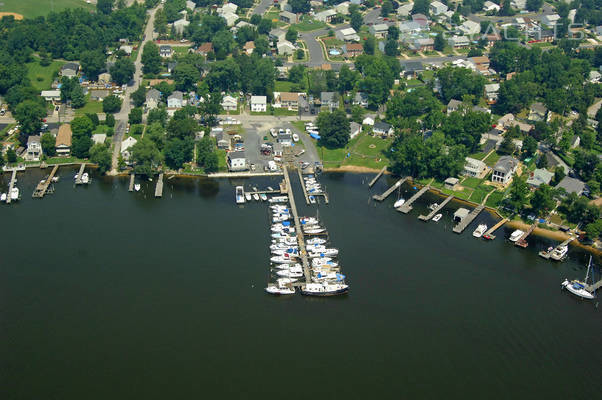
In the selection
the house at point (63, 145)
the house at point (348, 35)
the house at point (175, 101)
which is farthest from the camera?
the house at point (348, 35)

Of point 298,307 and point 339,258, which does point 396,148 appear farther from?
point 298,307

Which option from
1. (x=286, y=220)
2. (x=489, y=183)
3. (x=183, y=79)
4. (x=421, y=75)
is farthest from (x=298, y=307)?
(x=421, y=75)

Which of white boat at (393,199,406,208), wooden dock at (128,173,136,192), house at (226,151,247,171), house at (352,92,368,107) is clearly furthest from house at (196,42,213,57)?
white boat at (393,199,406,208)

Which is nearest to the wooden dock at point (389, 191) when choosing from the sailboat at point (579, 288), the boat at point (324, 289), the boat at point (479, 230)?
the boat at point (479, 230)

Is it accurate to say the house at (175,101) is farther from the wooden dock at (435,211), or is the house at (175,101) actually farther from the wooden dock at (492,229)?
the wooden dock at (492,229)

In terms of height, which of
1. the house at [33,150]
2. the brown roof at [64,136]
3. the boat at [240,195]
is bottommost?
the boat at [240,195]

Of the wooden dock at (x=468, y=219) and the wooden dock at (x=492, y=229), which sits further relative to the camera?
the wooden dock at (x=468, y=219)

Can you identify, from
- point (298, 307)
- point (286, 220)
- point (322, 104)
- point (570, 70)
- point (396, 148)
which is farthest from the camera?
point (570, 70)
